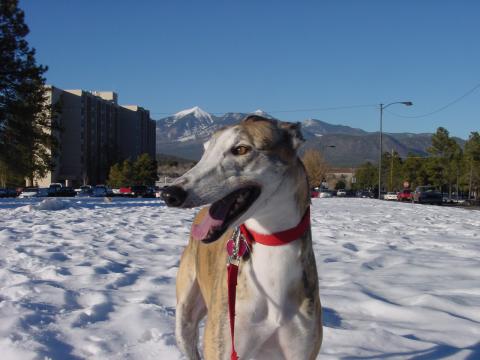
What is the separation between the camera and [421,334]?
4070 millimetres

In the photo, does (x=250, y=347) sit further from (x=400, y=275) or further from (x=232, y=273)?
(x=400, y=275)

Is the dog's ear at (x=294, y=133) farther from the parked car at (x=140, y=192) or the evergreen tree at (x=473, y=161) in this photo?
the evergreen tree at (x=473, y=161)

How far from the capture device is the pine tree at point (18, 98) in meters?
25.5

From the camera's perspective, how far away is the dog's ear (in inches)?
99.0

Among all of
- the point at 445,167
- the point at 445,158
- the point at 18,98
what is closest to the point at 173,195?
the point at 18,98

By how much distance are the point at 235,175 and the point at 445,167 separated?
2681 inches

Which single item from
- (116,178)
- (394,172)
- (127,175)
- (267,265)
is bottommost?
(267,265)

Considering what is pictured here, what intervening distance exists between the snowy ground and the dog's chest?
4.11ft

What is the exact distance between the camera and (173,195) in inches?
87.0

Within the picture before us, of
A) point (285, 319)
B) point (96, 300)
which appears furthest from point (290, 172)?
point (96, 300)

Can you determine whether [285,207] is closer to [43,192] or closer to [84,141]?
[43,192]

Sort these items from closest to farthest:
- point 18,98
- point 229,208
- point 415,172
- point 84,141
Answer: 1. point 229,208
2. point 18,98
3. point 415,172
4. point 84,141

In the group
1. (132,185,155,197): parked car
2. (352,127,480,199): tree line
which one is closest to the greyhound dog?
(132,185,155,197): parked car

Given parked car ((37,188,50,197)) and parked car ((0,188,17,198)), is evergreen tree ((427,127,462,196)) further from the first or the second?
parked car ((0,188,17,198))
